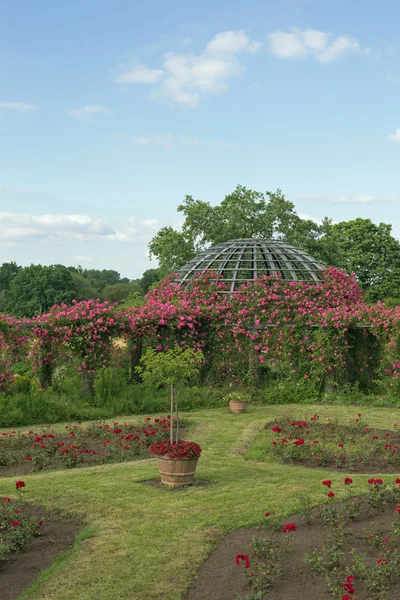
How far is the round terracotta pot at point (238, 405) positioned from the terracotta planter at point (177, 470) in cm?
659

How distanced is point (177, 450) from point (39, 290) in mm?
44592

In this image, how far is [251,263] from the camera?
21.6 metres

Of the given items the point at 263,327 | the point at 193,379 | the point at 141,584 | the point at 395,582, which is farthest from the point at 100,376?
the point at 395,582

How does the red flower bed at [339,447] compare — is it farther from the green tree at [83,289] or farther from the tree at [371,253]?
the green tree at [83,289]

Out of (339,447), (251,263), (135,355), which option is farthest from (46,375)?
(339,447)

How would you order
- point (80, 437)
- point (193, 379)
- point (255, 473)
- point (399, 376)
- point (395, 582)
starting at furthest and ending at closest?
point (193, 379), point (399, 376), point (80, 437), point (255, 473), point (395, 582)

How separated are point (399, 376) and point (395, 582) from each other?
40.8 ft

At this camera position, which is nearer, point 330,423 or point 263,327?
point 330,423

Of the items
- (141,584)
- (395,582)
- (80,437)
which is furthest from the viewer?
(80,437)

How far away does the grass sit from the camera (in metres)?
5.86

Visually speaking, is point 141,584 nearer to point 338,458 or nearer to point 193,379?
point 338,458

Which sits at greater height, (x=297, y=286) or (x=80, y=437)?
(x=297, y=286)

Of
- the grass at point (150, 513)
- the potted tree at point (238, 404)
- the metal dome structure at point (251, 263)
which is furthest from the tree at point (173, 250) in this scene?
the grass at point (150, 513)

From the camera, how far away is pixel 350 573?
5.38 meters
